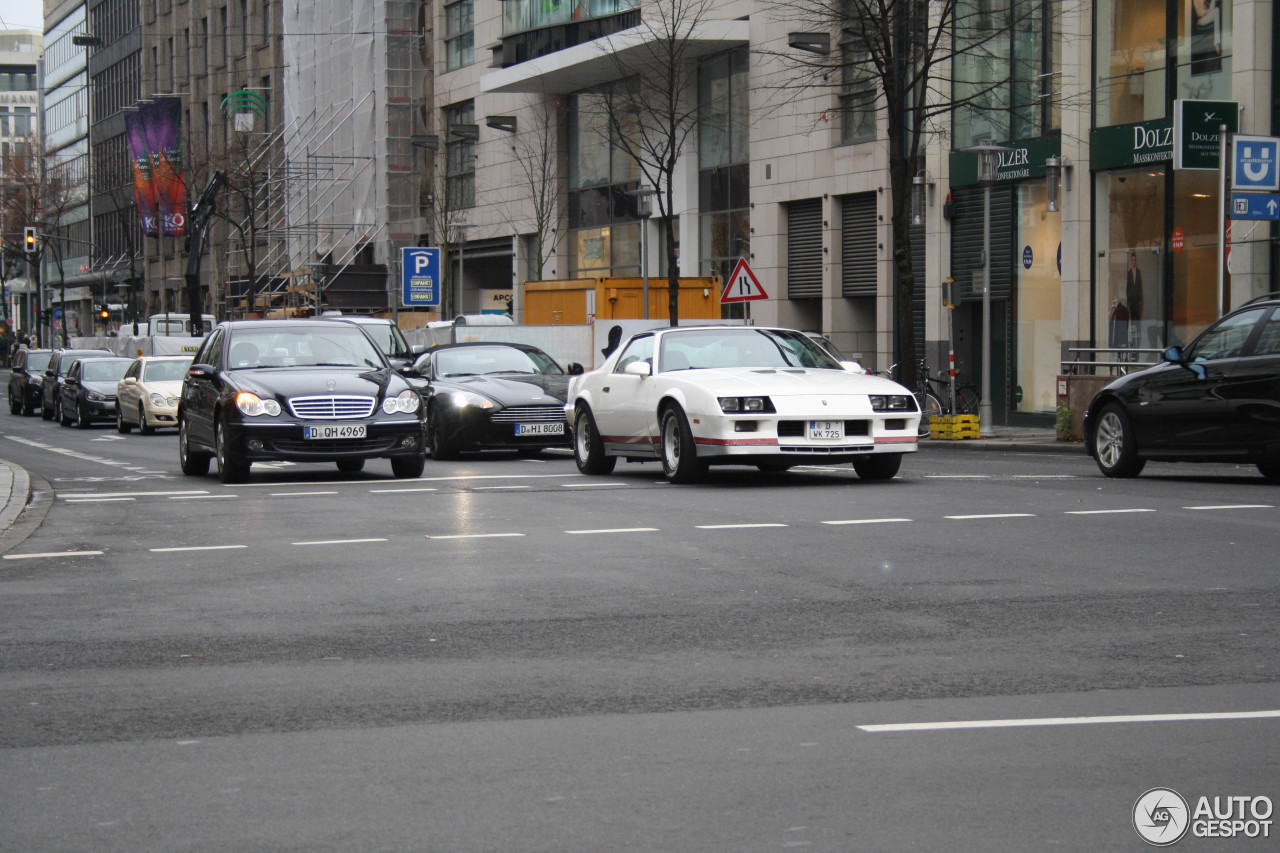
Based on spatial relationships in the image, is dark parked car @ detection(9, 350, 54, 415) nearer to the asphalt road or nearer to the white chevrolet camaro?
the white chevrolet camaro

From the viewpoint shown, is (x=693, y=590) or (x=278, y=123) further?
(x=278, y=123)

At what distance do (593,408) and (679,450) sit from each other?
2015 mm

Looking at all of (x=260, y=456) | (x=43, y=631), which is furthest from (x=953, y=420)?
(x=43, y=631)

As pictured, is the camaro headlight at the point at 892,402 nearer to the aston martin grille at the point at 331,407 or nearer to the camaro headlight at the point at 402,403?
the camaro headlight at the point at 402,403

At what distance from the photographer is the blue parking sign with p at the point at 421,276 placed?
46312mm

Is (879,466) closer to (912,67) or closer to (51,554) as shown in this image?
(51,554)

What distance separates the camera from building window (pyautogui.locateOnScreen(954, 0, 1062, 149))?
30.3 m

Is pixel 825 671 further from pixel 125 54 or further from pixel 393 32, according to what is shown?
pixel 125 54

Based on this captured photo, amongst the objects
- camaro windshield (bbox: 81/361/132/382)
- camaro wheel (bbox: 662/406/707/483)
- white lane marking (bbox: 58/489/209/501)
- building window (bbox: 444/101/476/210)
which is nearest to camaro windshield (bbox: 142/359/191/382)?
camaro windshield (bbox: 81/361/132/382)

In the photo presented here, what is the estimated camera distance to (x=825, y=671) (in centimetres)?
701

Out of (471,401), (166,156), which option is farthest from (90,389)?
(166,156)

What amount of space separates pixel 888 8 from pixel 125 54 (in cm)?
8695

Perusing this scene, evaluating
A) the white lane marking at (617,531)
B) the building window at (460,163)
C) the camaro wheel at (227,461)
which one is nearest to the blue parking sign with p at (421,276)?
the building window at (460,163)

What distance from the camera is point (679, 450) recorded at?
16031mm
